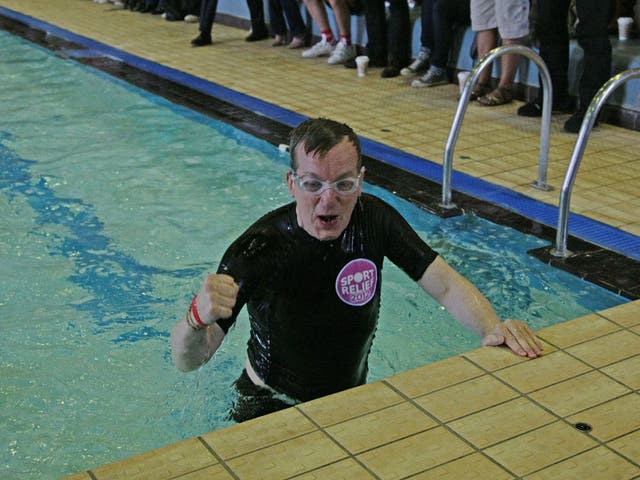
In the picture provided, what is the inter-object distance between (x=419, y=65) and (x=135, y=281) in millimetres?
4452

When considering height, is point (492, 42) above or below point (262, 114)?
above

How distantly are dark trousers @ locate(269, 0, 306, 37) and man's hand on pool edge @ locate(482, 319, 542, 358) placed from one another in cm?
766

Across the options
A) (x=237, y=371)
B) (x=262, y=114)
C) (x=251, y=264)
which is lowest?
(x=237, y=371)

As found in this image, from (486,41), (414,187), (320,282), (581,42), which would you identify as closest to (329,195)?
(320,282)

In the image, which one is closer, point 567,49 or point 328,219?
point 328,219

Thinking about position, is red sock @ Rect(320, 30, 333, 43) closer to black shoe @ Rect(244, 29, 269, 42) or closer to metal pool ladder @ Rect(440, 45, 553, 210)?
black shoe @ Rect(244, 29, 269, 42)

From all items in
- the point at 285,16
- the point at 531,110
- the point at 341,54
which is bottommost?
the point at 531,110

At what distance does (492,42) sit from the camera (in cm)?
757

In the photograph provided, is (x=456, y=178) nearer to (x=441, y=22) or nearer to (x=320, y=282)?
(x=441, y=22)

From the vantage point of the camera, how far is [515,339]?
271 cm

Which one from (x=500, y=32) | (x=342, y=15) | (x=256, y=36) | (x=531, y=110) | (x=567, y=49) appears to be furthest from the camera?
(x=256, y=36)

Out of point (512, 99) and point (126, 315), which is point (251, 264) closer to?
point (126, 315)

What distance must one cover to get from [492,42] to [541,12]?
0.78m

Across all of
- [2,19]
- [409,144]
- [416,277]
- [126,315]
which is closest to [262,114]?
[409,144]
